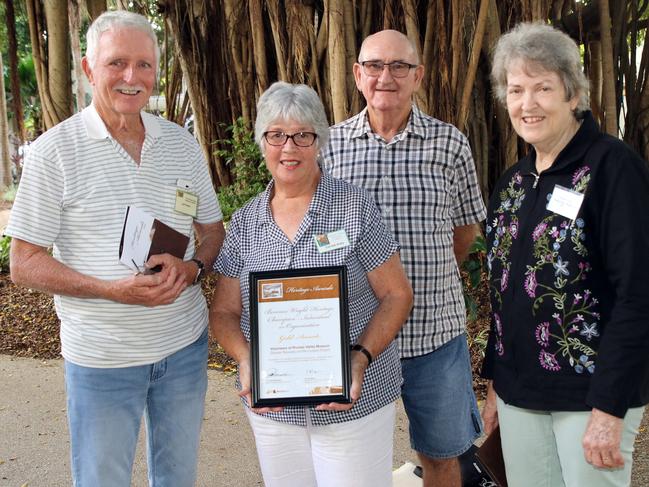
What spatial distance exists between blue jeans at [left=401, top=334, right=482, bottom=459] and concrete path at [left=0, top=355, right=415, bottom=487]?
0.91m

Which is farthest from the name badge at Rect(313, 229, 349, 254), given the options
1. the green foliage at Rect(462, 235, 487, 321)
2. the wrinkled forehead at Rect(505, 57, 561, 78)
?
the green foliage at Rect(462, 235, 487, 321)

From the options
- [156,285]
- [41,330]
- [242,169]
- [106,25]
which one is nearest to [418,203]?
[156,285]

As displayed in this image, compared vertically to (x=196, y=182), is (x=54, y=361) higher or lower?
lower

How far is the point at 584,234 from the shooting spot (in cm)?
174

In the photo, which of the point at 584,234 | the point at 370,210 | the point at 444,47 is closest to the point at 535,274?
the point at 584,234

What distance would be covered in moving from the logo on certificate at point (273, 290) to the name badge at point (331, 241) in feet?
0.55

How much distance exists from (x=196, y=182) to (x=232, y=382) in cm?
246

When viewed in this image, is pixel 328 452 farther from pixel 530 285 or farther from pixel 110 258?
pixel 110 258

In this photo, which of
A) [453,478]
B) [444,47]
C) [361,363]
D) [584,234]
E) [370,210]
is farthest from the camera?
[444,47]

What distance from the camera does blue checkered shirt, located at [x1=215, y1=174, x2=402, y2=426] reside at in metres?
1.91

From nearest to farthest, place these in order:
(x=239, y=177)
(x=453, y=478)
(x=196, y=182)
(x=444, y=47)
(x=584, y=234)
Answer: (x=584, y=234), (x=196, y=182), (x=453, y=478), (x=444, y=47), (x=239, y=177)

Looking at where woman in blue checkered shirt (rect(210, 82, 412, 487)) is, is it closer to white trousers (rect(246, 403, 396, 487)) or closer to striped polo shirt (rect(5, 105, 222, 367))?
white trousers (rect(246, 403, 396, 487))

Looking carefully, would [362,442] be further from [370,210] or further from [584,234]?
[584,234]

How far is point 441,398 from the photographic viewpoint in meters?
2.40
